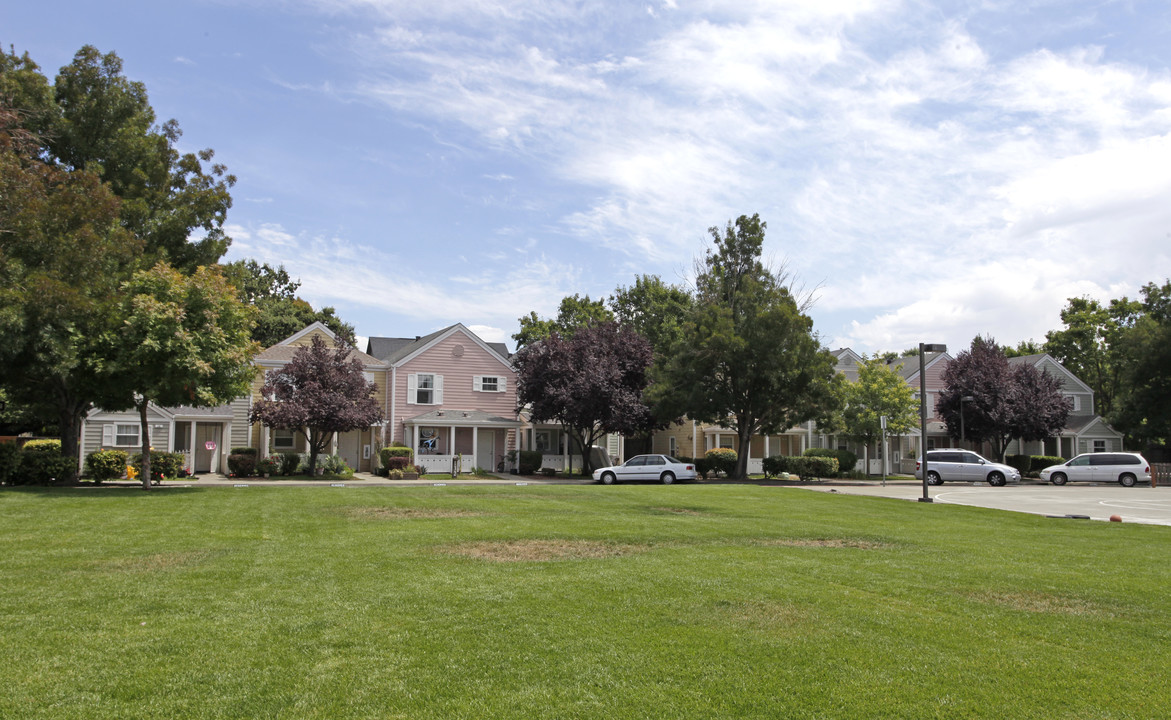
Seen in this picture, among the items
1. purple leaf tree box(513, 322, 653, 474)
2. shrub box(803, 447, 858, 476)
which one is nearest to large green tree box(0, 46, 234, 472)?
purple leaf tree box(513, 322, 653, 474)

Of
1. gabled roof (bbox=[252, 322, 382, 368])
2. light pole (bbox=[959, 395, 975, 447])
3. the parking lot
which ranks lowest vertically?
the parking lot

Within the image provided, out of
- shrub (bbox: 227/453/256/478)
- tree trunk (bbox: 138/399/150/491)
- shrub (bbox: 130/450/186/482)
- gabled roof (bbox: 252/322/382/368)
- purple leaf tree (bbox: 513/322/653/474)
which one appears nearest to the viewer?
tree trunk (bbox: 138/399/150/491)

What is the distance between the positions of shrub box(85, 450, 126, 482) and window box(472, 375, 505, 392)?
59.8 feet

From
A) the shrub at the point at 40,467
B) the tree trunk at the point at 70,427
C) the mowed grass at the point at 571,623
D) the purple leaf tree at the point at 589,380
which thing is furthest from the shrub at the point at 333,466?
the mowed grass at the point at 571,623

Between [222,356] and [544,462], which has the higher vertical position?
[222,356]

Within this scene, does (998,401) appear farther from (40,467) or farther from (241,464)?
(40,467)

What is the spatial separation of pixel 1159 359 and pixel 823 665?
48.8 m

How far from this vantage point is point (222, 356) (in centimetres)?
2234

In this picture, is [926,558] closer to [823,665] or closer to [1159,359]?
[823,665]

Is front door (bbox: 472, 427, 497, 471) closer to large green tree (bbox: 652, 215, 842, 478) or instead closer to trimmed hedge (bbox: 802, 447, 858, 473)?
large green tree (bbox: 652, 215, 842, 478)

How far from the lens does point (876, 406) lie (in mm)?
42844

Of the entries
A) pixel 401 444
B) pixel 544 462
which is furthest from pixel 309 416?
pixel 544 462

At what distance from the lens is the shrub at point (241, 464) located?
33719 mm

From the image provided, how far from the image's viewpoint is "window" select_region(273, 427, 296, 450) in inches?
1505
